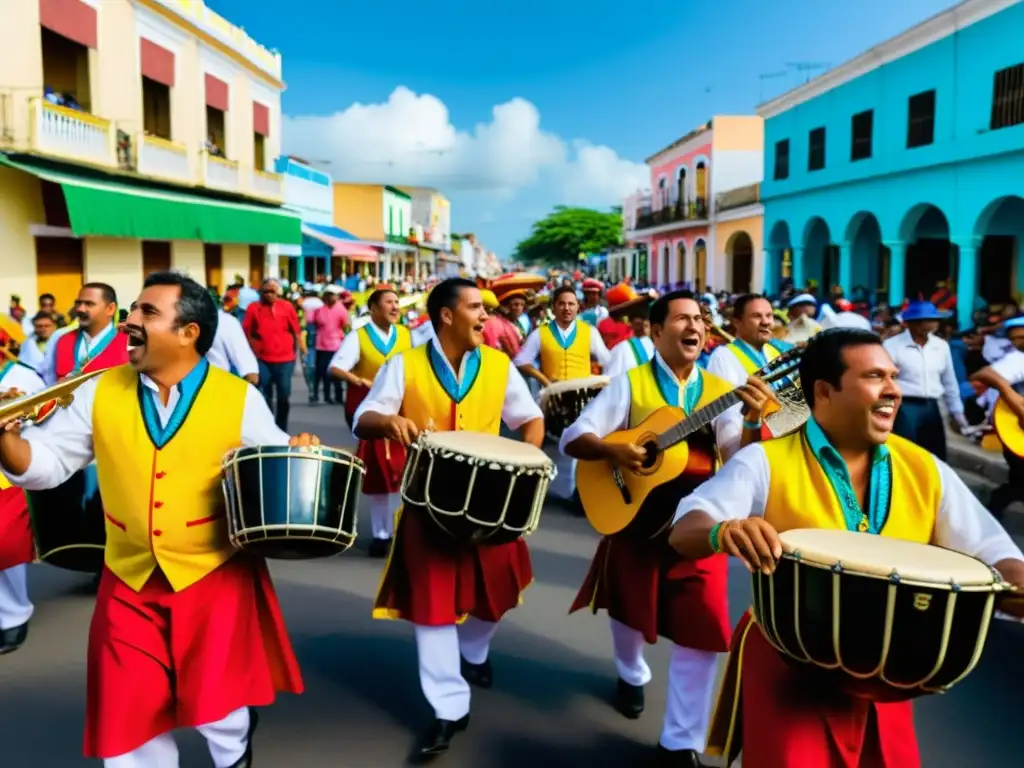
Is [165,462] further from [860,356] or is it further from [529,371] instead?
[529,371]

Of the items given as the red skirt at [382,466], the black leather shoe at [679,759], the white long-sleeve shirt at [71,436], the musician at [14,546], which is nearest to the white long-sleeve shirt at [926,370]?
the red skirt at [382,466]

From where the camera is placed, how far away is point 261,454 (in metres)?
3.04

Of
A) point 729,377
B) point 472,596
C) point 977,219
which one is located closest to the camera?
point 472,596

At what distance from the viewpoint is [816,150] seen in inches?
1032

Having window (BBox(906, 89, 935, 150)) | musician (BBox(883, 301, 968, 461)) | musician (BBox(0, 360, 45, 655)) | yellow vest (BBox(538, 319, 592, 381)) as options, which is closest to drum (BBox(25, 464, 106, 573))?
musician (BBox(0, 360, 45, 655))

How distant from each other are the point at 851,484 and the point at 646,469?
1383 mm

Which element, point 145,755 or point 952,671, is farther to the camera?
point 145,755

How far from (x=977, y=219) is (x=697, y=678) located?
57.2 ft

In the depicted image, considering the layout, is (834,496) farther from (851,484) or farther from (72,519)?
(72,519)

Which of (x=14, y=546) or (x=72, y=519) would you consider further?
(x=14, y=546)

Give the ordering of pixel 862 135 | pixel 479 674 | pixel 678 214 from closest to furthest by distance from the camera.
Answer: pixel 479 674 < pixel 862 135 < pixel 678 214

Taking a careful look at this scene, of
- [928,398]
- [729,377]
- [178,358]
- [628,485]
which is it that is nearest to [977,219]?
[928,398]

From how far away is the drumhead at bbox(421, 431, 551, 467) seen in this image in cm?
354

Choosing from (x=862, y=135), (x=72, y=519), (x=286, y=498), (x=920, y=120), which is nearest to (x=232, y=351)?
(x=72, y=519)
